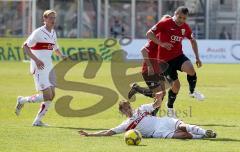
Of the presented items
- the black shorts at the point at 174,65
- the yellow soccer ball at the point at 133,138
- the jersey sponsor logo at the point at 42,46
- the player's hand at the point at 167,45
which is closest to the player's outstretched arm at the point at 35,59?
the jersey sponsor logo at the point at 42,46

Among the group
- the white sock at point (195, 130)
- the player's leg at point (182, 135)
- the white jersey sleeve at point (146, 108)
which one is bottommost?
the player's leg at point (182, 135)

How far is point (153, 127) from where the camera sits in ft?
40.1

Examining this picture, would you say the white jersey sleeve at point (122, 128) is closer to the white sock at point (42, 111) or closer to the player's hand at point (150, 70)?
the white sock at point (42, 111)

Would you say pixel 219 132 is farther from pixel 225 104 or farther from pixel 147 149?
pixel 225 104

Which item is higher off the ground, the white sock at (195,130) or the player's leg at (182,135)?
the white sock at (195,130)

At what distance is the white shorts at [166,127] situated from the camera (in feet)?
39.7

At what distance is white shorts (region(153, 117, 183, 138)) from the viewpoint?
12094mm

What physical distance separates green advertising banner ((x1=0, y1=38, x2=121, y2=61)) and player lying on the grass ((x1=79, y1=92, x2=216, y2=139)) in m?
27.4

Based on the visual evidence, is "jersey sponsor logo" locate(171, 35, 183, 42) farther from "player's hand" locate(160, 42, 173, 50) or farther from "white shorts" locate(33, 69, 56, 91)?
"white shorts" locate(33, 69, 56, 91)

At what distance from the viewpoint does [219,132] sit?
43.5 feet

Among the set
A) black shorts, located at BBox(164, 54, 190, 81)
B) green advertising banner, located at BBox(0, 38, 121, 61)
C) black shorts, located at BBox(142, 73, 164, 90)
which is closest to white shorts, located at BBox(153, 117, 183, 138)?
black shorts, located at BBox(142, 73, 164, 90)

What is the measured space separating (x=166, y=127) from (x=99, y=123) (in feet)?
9.96

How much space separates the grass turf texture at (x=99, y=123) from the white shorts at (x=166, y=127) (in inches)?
10.1

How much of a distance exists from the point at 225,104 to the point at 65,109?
173 inches
